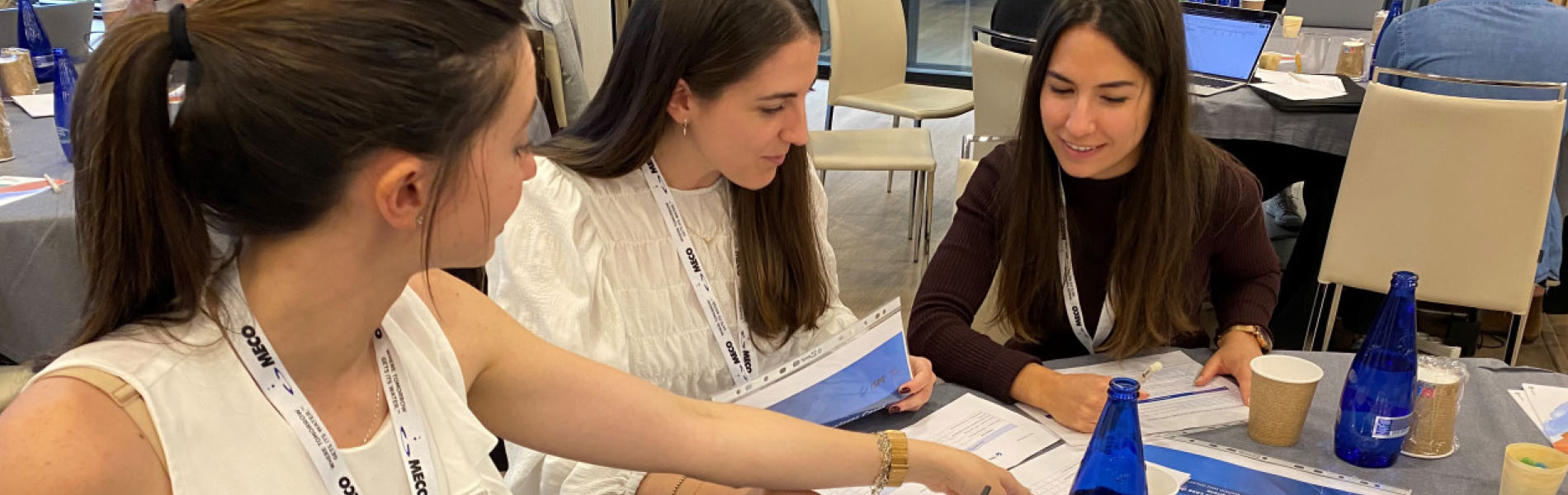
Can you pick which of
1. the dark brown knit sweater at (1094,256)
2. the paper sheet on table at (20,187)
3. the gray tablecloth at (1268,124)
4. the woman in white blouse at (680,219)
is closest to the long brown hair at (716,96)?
the woman in white blouse at (680,219)

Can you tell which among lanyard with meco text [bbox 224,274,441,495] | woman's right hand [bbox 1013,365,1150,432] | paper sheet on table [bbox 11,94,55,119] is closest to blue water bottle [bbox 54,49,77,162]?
paper sheet on table [bbox 11,94,55,119]

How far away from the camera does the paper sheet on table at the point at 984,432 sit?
140cm

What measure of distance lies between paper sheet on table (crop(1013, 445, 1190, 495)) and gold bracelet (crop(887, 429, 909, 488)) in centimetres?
13

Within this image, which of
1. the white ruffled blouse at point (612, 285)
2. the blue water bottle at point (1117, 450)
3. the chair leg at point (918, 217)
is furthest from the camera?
the chair leg at point (918, 217)

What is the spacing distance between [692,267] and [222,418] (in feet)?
2.80

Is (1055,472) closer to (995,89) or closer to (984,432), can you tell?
(984,432)

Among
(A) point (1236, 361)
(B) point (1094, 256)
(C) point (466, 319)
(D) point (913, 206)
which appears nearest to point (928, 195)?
(D) point (913, 206)

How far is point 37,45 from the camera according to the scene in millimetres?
3691

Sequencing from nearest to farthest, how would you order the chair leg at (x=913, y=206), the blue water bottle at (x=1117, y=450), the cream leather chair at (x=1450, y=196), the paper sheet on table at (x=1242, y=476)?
the blue water bottle at (x=1117, y=450) → the paper sheet on table at (x=1242, y=476) → the cream leather chair at (x=1450, y=196) → the chair leg at (x=913, y=206)

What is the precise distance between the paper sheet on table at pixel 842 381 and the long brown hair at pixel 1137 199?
424mm

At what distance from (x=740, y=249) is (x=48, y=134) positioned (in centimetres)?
219

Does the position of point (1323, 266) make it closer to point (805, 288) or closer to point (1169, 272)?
point (1169, 272)

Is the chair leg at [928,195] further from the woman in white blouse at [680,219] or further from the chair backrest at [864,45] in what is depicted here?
the woman in white blouse at [680,219]

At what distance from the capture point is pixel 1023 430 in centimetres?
147
